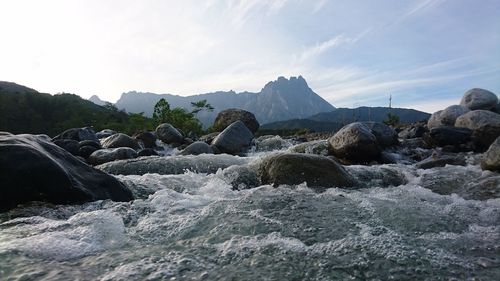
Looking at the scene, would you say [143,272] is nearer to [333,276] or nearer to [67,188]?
[333,276]

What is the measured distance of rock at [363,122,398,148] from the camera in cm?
1436

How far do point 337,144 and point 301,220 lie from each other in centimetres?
748

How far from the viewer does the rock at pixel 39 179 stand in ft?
17.4

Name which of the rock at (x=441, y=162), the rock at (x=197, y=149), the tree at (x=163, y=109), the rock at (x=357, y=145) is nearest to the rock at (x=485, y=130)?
the rock at (x=441, y=162)

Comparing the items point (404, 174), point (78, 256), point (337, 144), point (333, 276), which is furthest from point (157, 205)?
point (337, 144)

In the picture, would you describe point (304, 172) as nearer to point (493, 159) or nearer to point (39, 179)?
point (493, 159)

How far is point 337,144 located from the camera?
12.1 meters

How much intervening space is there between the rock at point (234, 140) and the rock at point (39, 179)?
833 centimetres

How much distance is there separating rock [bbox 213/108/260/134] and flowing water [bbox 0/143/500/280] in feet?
49.9

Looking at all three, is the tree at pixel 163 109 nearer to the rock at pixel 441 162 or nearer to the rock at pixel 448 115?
the rock at pixel 448 115

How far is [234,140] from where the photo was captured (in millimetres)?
14875

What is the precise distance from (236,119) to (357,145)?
38.6 ft

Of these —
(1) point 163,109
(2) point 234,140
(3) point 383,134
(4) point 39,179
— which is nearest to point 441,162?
(3) point 383,134

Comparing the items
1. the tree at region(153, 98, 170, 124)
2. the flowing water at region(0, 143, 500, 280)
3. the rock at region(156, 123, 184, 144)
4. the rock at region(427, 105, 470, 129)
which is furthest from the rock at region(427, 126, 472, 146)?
the tree at region(153, 98, 170, 124)
